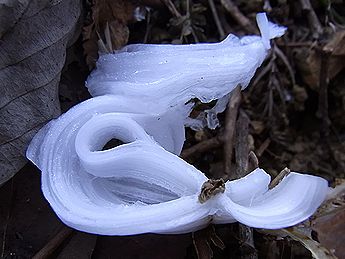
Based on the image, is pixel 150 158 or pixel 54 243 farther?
pixel 54 243

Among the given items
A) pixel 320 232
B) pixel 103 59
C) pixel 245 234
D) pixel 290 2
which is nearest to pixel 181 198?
pixel 245 234

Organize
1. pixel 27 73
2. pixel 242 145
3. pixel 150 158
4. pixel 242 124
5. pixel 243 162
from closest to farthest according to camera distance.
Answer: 1. pixel 150 158
2. pixel 27 73
3. pixel 243 162
4. pixel 242 145
5. pixel 242 124

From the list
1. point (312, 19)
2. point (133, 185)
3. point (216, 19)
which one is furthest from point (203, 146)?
point (312, 19)

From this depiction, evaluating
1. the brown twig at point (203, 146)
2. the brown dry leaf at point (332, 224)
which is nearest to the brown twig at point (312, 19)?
the brown twig at point (203, 146)

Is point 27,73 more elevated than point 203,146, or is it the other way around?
point 27,73

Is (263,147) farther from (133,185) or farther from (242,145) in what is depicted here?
(133,185)

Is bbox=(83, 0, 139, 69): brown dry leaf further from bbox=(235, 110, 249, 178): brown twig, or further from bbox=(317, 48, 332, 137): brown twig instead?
bbox=(317, 48, 332, 137): brown twig
